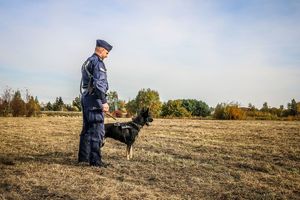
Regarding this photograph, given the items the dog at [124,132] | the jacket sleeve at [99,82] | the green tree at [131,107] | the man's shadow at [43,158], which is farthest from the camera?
Answer: the green tree at [131,107]

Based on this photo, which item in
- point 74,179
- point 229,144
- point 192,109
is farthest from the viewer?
point 192,109

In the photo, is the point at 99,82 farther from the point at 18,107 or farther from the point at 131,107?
the point at 131,107

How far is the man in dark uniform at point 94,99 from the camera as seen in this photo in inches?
332

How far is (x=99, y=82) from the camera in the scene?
840 centimetres

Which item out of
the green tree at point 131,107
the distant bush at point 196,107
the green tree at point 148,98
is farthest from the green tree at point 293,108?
Result: the green tree at point 131,107

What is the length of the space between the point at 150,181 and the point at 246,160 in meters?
3.40

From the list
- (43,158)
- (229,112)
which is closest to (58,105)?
(229,112)

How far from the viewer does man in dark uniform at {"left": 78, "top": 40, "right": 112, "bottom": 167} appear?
8.44m

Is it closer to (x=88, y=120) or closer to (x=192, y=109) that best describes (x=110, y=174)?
(x=88, y=120)

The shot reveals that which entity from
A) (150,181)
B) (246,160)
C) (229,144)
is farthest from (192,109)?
(150,181)

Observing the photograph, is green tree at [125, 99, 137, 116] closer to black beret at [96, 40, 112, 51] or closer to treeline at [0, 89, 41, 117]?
treeline at [0, 89, 41, 117]

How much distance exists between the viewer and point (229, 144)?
12.7 metres

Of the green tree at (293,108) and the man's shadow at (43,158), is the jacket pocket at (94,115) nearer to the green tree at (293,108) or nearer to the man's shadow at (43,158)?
the man's shadow at (43,158)

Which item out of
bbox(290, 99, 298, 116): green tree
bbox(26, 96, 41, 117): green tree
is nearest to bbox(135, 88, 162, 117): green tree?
bbox(26, 96, 41, 117): green tree
